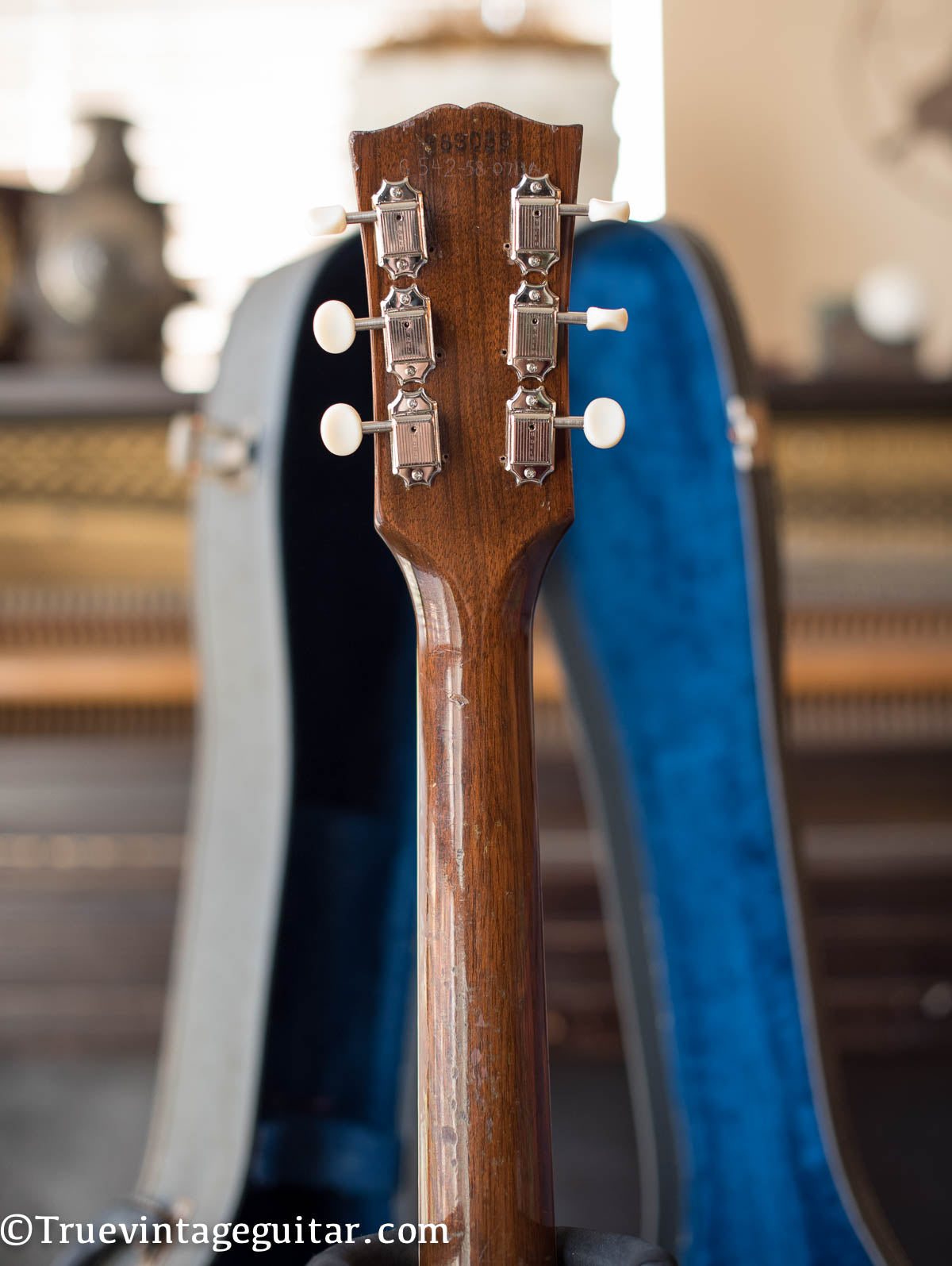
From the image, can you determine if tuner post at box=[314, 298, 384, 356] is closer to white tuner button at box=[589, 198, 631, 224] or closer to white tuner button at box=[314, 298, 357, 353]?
Answer: white tuner button at box=[314, 298, 357, 353]

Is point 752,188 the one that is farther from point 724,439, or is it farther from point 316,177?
point 724,439

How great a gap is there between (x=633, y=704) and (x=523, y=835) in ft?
1.40

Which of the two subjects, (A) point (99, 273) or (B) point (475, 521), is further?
(A) point (99, 273)

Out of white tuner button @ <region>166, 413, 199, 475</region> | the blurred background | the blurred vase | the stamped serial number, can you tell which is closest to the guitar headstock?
the stamped serial number

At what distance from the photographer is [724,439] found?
812 millimetres

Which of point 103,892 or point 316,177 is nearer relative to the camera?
point 103,892

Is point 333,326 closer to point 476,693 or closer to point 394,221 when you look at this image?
point 394,221

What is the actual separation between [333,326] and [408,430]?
55 millimetres

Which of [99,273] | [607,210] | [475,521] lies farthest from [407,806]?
[99,273]

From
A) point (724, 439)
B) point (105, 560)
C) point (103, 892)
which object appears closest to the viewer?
point (724, 439)

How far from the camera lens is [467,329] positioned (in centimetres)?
49

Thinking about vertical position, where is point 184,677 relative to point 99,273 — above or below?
below

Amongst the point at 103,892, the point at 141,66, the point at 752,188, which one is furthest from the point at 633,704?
the point at 141,66

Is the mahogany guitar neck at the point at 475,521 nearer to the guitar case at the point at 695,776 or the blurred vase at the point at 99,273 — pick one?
the guitar case at the point at 695,776
